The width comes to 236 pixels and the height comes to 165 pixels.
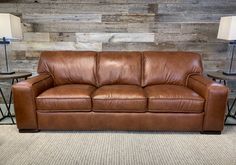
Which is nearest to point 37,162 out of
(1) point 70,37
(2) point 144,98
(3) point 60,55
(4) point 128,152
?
(4) point 128,152

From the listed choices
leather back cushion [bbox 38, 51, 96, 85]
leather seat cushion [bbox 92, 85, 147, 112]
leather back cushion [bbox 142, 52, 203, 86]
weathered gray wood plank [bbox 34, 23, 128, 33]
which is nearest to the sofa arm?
Result: leather back cushion [bbox 38, 51, 96, 85]

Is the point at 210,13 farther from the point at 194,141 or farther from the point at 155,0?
the point at 194,141

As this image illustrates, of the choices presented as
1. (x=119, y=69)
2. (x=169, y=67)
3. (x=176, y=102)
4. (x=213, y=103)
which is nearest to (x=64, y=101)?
(x=119, y=69)

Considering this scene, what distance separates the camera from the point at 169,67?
9.09ft

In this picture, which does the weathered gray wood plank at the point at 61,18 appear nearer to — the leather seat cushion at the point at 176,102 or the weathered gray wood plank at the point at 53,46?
the weathered gray wood plank at the point at 53,46

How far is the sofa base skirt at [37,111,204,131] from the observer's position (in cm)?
225

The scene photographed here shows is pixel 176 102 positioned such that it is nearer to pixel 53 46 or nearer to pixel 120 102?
pixel 120 102

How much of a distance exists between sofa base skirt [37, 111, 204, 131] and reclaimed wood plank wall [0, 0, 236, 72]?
1280 millimetres

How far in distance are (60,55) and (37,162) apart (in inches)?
59.3

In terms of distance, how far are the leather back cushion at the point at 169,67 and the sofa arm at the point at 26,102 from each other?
1.36 m

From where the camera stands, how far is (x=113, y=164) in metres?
1.76

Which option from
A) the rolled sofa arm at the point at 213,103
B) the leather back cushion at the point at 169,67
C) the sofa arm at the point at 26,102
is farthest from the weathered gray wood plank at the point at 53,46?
→ the rolled sofa arm at the point at 213,103

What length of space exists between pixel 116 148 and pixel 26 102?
1.07 m

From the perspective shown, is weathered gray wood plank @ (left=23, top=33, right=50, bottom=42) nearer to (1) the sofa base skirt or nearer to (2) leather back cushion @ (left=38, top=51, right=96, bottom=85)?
(2) leather back cushion @ (left=38, top=51, right=96, bottom=85)
